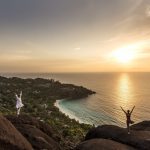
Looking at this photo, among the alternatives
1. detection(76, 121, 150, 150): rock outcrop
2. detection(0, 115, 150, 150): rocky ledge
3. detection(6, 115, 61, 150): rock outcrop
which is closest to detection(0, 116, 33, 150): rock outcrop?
detection(0, 115, 150, 150): rocky ledge

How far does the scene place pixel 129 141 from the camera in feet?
68.2

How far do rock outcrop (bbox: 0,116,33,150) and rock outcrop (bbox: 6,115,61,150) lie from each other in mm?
1555

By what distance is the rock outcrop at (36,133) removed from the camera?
21.4 meters

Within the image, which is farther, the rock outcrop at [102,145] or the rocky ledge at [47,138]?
the rock outcrop at [102,145]

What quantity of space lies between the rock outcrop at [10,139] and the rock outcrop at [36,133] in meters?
1.55

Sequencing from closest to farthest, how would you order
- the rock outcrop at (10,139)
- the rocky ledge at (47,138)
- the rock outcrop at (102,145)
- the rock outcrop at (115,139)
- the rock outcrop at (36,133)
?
the rock outcrop at (10,139), the rocky ledge at (47,138), the rock outcrop at (102,145), the rock outcrop at (115,139), the rock outcrop at (36,133)

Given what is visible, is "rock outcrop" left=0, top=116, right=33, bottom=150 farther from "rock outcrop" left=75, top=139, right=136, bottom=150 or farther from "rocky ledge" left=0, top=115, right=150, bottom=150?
"rock outcrop" left=75, top=139, right=136, bottom=150

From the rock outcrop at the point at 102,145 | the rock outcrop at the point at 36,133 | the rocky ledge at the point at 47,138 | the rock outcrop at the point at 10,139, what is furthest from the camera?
the rock outcrop at the point at 36,133

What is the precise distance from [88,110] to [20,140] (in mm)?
103290

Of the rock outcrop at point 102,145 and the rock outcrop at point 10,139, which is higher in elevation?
the rock outcrop at point 10,139

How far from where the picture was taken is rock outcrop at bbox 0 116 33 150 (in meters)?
18.3

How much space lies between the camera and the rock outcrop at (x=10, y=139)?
60.0ft

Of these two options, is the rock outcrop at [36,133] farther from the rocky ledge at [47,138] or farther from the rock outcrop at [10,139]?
the rock outcrop at [10,139]

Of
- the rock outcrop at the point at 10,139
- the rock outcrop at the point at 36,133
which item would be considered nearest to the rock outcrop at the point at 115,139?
the rock outcrop at the point at 36,133
